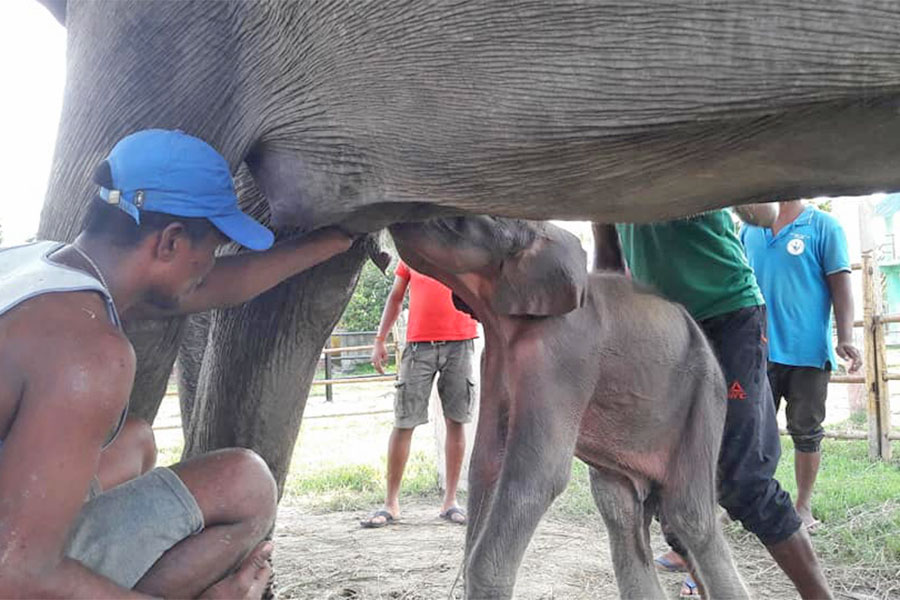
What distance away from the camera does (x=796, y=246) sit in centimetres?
385

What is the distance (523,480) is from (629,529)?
47 centimetres

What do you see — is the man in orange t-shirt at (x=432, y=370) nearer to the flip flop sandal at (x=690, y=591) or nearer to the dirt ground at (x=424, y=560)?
the dirt ground at (x=424, y=560)

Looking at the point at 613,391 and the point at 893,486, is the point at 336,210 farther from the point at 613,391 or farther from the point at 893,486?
the point at 893,486

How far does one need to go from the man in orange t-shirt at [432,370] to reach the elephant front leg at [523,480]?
8.27 ft

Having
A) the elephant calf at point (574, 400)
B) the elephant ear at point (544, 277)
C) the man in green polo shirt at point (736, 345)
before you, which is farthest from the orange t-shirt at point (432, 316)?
the elephant ear at point (544, 277)

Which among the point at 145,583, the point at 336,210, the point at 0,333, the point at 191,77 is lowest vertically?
the point at 145,583

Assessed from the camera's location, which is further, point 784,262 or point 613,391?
point 784,262

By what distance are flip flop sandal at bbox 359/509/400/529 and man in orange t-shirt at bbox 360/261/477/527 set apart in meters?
0.04

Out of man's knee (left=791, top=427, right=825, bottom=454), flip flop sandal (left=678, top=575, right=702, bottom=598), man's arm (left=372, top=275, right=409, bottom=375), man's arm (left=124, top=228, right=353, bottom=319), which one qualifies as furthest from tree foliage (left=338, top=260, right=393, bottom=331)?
man's arm (left=124, top=228, right=353, bottom=319)

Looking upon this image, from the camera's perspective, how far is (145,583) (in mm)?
1423

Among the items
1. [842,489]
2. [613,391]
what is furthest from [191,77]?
[842,489]

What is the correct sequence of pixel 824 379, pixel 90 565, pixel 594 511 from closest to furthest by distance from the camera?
pixel 90 565
pixel 824 379
pixel 594 511

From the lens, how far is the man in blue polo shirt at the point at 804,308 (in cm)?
375

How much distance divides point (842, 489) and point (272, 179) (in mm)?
3631
